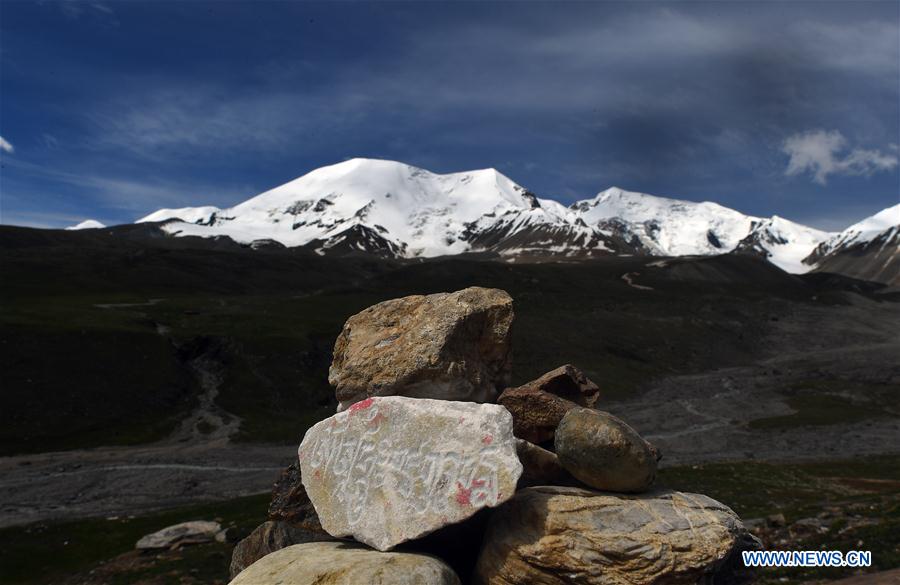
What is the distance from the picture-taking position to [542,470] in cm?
1677

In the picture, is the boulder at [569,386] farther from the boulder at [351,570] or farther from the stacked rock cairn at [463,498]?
the boulder at [351,570]

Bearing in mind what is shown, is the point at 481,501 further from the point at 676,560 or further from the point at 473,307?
the point at 473,307

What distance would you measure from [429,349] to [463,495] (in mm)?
4378

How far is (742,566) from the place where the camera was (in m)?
15.1

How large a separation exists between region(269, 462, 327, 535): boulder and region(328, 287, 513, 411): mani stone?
2619 millimetres

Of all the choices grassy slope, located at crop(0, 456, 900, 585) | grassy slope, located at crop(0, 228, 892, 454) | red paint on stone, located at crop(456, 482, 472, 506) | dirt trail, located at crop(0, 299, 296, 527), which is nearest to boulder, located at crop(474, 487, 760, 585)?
red paint on stone, located at crop(456, 482, 472, 506)

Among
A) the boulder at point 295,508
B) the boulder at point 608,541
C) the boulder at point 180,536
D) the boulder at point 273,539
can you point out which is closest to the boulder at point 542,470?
the boulder at point 608,541

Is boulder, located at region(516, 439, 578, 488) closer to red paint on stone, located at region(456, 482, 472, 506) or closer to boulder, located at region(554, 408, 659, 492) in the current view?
boulder, located at region(554, 408, 659, 492)

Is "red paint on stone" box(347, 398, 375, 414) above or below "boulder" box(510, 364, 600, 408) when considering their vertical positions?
above

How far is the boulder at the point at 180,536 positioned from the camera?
40.9 m

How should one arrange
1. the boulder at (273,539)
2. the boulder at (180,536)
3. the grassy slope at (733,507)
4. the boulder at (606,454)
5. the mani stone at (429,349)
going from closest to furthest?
the boulder at (606,454), the mani stone at (429,349), the boulder at (273,539), the grassy slope at (733,507), the boulder at (180,536)

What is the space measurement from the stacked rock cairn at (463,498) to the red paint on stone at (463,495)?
2cm

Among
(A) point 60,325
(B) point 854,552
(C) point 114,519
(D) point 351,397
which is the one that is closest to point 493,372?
(D) point 351,397

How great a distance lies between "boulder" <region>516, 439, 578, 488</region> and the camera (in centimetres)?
1662
